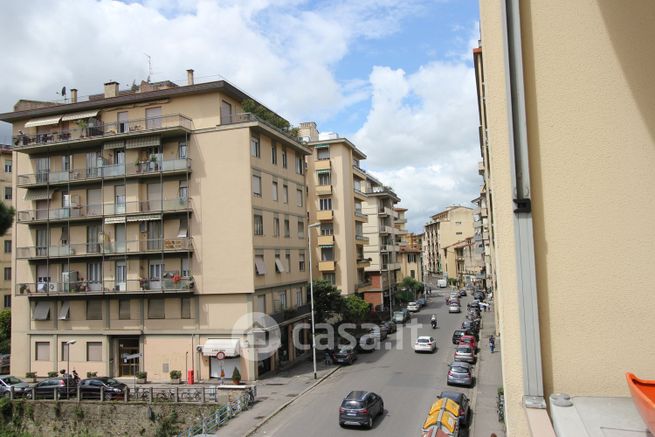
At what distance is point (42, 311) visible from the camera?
37625 mm

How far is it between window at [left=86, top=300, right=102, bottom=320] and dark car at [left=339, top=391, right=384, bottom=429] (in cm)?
2181

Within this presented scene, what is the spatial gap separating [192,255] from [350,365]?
47.0ft

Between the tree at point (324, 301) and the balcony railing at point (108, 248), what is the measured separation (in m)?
13.2

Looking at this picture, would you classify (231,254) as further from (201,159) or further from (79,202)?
(79,202)

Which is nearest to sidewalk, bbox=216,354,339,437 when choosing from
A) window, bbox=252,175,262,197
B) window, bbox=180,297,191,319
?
window, bbox=180,297,191,319

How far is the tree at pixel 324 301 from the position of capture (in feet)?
141

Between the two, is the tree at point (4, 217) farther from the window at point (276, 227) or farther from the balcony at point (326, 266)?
the balcony at point (326, 266)

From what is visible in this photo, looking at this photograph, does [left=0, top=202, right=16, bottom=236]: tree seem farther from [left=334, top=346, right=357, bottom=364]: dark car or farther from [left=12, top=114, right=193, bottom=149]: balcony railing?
[left=334, top=346, right=357, bottom=364]: dark car

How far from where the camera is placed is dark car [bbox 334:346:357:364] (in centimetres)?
3753

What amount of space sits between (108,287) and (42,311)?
646 centimetres

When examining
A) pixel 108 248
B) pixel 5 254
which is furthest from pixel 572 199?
pixel 5 254

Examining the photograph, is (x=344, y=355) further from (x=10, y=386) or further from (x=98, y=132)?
(x=98, y=132)

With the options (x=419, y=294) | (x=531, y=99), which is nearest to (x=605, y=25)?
(x=531, y=99)

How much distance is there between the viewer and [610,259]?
3.16 metres
